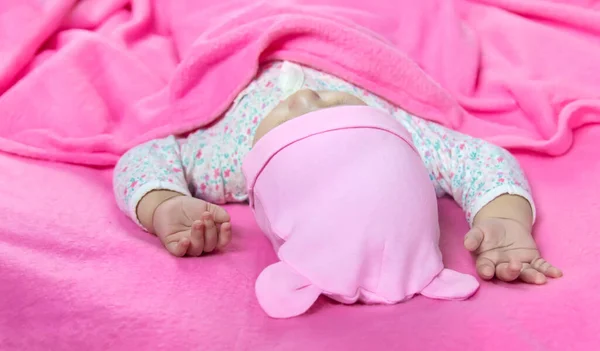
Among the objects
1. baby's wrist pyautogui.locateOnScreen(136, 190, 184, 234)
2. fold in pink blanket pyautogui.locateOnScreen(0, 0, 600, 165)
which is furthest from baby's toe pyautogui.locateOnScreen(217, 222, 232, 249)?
Answer: fold in pink blanket pyautogui.locateOnScreen(0, 0, 600, 165)

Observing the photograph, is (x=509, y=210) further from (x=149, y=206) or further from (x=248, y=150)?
(x=149, y=206)

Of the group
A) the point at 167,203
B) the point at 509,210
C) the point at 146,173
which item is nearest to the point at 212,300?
the point at 167,203

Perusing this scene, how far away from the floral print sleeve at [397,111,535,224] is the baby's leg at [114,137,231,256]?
393 millimetres

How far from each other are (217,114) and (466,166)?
44cm

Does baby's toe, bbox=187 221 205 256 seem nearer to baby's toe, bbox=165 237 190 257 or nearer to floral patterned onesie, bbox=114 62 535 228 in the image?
baby's toe, bbox=165 237 190 257

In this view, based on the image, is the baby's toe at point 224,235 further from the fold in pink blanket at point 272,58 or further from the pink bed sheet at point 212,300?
the fold in pink blanket at point 272,58

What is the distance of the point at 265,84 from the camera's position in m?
1.12

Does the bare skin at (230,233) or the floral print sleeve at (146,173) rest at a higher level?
the bare skin at (230,233)

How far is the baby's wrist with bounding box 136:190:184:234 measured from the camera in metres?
0.93

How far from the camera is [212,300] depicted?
0.74m

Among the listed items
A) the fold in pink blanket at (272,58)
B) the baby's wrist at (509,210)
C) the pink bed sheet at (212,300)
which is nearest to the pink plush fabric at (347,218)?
the pink bed sheet at (212,300)

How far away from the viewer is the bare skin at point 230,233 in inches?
31.6

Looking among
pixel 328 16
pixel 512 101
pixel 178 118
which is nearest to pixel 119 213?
pixel 178 118

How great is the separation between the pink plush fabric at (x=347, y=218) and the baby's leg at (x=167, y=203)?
0.08 meters
